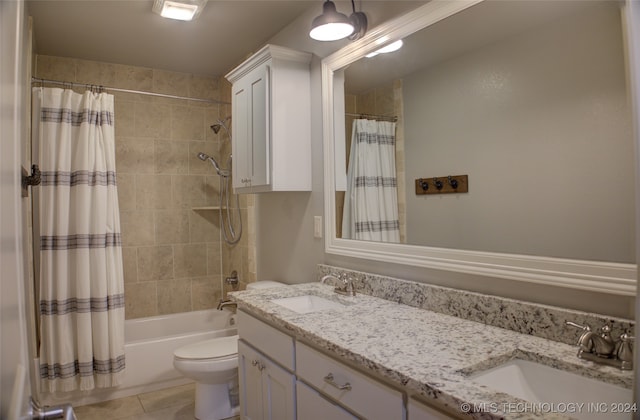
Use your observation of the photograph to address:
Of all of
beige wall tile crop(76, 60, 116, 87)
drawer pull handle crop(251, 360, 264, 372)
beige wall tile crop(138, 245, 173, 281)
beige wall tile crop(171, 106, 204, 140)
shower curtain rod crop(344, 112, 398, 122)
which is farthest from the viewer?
beige wall tile crop(171, 106, 204, 140)

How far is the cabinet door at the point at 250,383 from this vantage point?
186 centimetres

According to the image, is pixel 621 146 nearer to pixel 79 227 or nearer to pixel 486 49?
pixel 486 49

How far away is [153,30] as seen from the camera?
2.82 m

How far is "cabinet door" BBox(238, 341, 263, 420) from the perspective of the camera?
1.86 metres

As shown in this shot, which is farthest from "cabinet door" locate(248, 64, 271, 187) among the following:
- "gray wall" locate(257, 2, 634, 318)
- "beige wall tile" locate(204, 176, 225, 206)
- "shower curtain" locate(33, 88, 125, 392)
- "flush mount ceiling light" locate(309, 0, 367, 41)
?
"beige wall tile" locate(204, 176, 225, 206)

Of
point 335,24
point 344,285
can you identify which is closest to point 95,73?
point 335,24

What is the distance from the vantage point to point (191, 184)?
3.85 meters

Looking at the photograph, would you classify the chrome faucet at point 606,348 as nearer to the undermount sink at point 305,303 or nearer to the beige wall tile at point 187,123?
the undermount sink at point 305,303

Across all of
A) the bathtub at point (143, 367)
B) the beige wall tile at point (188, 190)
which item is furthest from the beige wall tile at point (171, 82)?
the bathtub at point (143, 367)

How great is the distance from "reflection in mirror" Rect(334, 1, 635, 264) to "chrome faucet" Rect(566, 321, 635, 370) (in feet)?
0.71

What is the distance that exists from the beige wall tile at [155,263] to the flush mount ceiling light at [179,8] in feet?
6.68

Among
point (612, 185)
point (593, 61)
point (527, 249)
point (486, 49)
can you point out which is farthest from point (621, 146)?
point (486, 49)

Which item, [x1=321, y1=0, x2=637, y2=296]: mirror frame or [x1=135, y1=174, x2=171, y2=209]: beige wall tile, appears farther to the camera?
[x1=135, y1=174, x2=171, y2=209]: beige wall tile

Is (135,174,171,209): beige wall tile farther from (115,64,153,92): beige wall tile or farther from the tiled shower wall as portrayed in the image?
(115,64,153,92): beige wall tile
